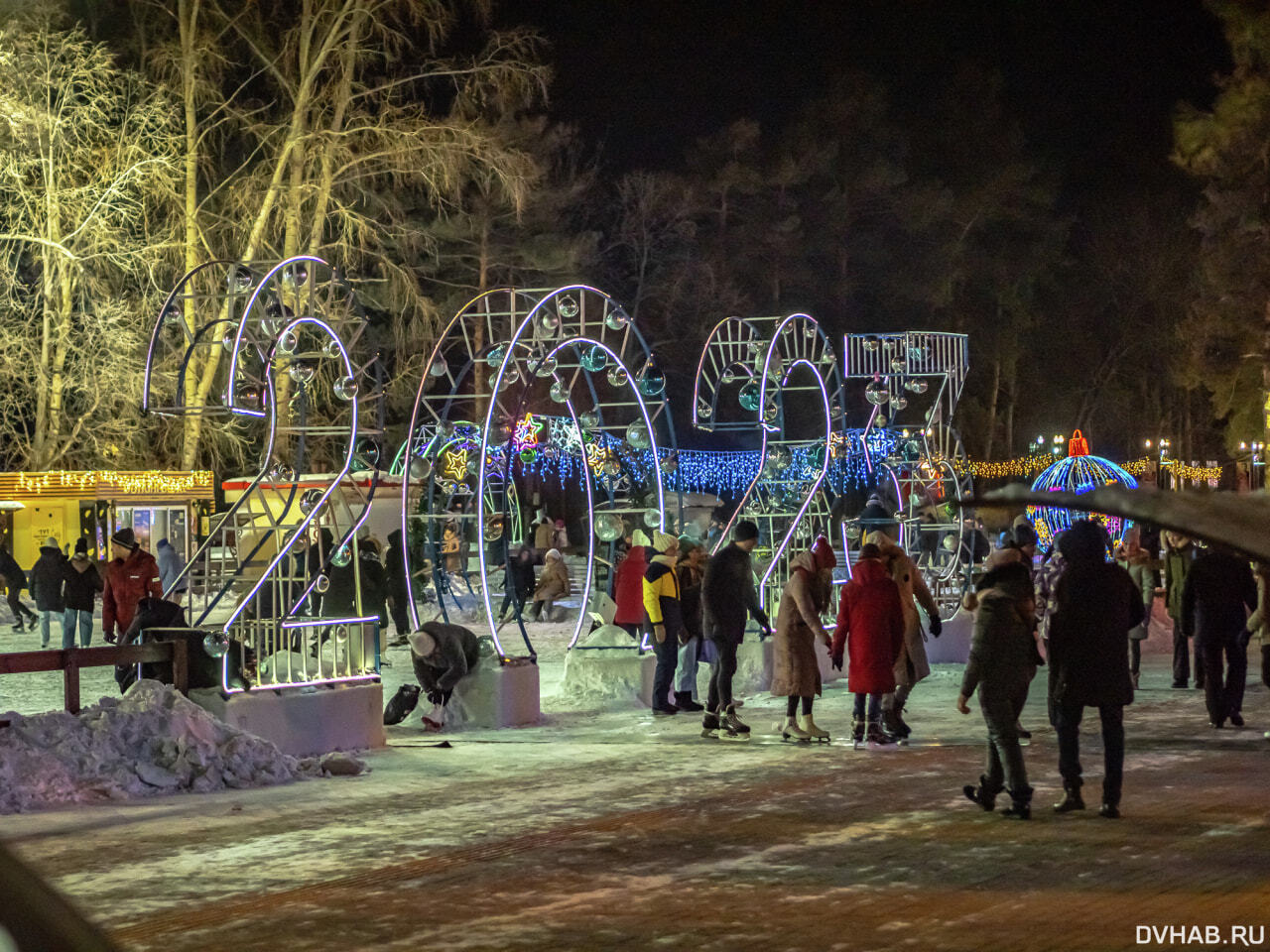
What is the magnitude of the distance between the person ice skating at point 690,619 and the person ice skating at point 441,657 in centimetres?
206

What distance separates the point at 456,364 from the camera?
43.3m

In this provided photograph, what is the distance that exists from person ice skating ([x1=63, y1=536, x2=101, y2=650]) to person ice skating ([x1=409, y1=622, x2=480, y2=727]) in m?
8.43

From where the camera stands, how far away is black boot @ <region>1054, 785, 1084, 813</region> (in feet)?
29.6

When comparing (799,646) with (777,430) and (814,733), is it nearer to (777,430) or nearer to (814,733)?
(814,733)

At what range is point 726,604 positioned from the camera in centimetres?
1298

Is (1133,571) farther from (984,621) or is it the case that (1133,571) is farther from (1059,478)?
(1059,478)

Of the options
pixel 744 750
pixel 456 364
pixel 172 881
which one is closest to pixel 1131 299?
pixel 456 364

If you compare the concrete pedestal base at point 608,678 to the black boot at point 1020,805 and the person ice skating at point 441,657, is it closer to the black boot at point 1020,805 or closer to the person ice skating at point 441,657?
the person ice skating at point 441,657

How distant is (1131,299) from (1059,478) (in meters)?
34.3

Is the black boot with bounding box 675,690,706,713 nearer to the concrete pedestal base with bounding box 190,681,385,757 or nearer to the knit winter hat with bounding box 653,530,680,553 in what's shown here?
the knit winter hat with bounding box 653,530,680,553

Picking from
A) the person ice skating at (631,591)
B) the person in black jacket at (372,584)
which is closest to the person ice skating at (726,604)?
the person ice skating at (631,591)

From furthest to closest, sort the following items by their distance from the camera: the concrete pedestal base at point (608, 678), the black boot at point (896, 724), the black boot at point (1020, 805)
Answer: the concrete pedestal base at point (608, 678) < the black boot at point (896, 724) < the black boot at point (1020, 805)

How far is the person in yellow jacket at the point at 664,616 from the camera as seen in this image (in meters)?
14.0

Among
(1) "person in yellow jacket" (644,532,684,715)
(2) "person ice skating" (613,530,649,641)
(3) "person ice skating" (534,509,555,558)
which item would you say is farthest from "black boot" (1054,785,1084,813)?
(3) "person ice skating" (534,509,555,558)
